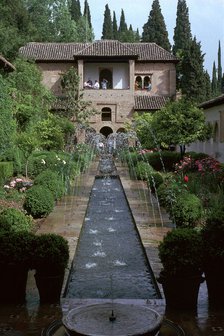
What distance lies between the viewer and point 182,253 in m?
5.92

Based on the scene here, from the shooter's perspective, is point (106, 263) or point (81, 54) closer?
point (106, 263)

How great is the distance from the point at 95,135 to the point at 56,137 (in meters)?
11.0

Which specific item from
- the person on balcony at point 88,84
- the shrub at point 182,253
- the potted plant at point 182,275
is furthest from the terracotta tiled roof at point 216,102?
the potted plant at point 182,275

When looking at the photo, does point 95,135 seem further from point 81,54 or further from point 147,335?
point 147,335

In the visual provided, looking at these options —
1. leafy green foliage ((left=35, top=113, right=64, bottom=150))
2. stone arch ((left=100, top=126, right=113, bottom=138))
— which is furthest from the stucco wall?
leafy green foliage ((left=35, top=113, right=64, bottom=150))

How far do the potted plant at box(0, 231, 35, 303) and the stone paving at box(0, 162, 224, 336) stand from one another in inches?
6.2

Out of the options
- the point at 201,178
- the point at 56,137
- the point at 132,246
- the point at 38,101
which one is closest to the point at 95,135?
the point at 38,101

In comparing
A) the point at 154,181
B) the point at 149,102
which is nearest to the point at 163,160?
the point at 154,181

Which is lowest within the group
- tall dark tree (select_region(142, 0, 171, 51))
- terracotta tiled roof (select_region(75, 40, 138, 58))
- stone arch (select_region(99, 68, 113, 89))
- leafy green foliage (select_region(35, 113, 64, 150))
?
leafy green foliage (select_region(35, 113, 64, 150))

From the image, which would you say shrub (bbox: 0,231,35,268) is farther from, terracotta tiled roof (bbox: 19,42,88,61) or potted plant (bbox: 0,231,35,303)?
terracotta tiled roof (bbox: 19,42,88,61)

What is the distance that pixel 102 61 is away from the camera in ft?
129

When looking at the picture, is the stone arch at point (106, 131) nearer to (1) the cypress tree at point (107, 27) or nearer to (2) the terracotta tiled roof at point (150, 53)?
(2) the terracotta tiled roof at point (150, 53)

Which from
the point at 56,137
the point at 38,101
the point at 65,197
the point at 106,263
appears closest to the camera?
the point at 106,263

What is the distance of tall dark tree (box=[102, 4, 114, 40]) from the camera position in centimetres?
5956
